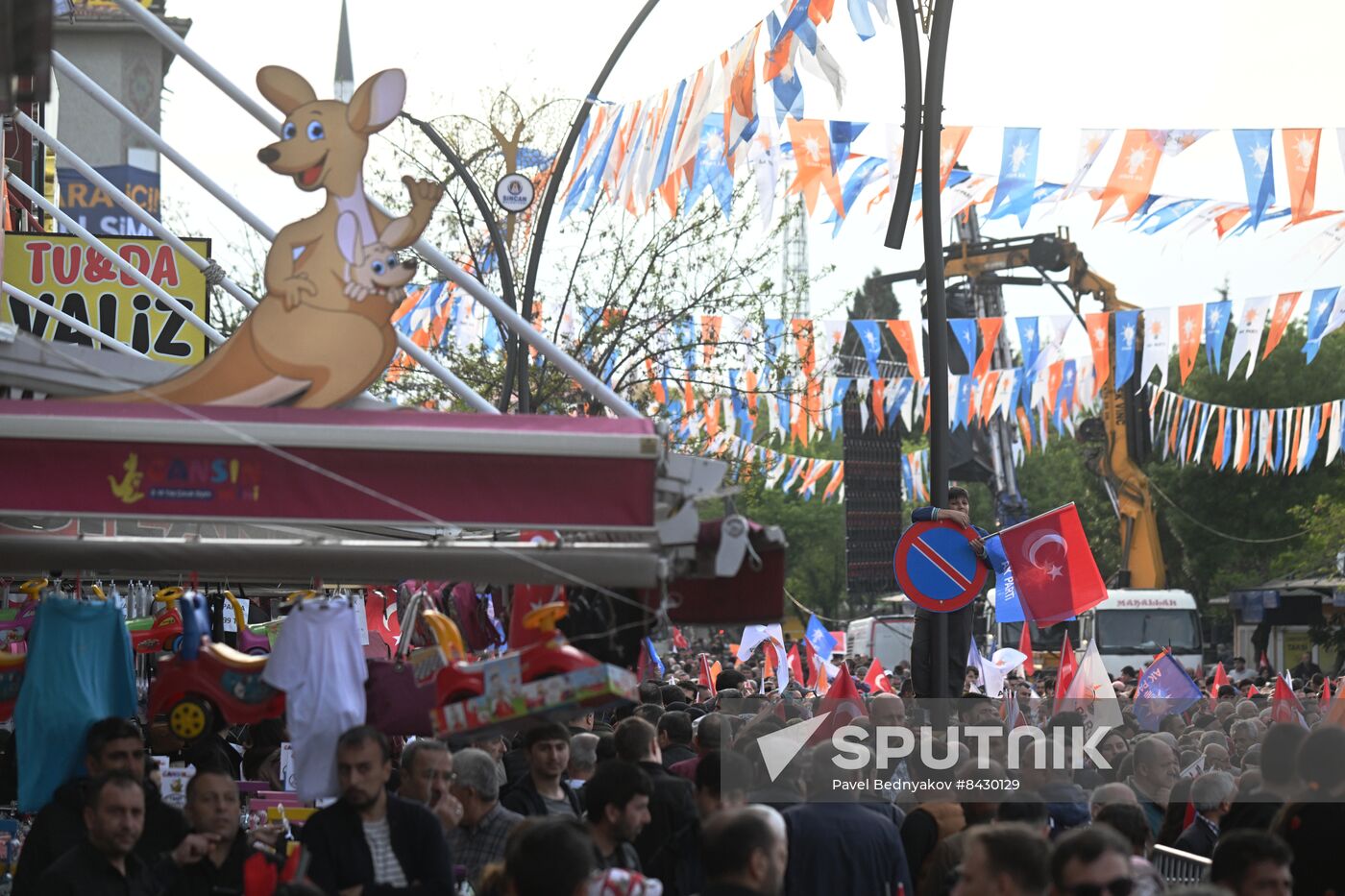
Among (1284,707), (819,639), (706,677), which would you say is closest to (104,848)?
(1284,707)

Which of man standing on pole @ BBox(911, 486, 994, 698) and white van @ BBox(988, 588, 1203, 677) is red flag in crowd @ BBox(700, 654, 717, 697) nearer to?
man standing on pole @ BBox(911, 486, 994, 698)

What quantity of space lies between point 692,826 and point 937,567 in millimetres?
3741

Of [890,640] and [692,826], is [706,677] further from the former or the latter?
[890,640]

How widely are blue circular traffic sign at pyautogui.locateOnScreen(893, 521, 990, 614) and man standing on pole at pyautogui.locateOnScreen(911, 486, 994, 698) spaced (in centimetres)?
8

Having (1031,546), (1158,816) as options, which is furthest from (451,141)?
(1158,816)

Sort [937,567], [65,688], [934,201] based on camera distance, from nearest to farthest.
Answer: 1. [65,688]
2. [937,567]
3. [934,201]

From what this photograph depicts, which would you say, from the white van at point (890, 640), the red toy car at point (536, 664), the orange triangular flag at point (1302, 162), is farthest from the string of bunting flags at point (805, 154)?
the white van at point (890, 640)

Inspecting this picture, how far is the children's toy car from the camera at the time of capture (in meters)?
7.19

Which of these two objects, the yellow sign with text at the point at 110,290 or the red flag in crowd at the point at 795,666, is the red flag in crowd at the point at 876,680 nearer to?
the yellow sign with text at the point at 110,290

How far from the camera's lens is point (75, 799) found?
275 inches

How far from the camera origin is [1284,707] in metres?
15.5

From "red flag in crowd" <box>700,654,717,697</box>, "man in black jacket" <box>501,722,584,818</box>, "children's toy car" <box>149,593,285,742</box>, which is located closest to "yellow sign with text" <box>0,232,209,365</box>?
"red flag in crowd" <box>700,654,717,697</box>

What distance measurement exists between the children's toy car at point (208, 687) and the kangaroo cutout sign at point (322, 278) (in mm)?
1406

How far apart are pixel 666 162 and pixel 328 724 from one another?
1240 centimetres
